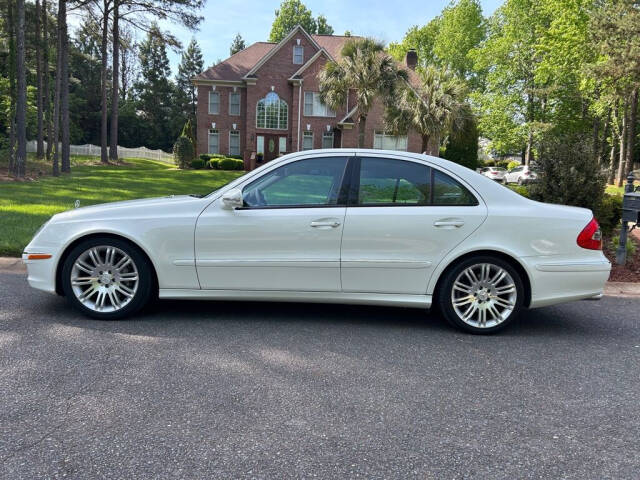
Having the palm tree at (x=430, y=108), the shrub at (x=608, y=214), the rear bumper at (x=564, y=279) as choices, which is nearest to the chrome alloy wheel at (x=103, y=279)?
the rear bumper at (x=564, y=279)

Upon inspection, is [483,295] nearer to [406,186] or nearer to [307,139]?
[406,186]

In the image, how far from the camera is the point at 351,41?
26359 mm

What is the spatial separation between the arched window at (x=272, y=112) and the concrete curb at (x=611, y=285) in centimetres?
3258

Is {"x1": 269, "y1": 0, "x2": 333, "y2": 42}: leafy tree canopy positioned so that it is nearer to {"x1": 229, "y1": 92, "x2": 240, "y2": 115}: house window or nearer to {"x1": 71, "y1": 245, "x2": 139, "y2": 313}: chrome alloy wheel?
{"x1": 229, "y1": 92, "x2": 240, "y2": 115}: house window

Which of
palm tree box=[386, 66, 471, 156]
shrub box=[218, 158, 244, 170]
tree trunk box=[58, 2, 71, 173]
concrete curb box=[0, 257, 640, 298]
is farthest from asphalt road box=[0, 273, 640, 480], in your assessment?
shrub box=[218, 158, 244, 170]

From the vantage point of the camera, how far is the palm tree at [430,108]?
2727cm

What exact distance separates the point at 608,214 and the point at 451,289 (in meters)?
5.87

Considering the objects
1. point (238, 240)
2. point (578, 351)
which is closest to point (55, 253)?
point (238, 240)

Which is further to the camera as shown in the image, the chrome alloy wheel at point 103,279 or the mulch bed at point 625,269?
the mulch bed at point 625,269

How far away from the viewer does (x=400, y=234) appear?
4695mm

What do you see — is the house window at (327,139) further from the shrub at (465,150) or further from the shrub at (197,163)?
the shrub at (197,163)

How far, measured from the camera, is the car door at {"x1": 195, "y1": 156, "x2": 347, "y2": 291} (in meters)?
4.71

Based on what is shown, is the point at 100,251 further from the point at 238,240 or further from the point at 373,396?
the point at 373,396

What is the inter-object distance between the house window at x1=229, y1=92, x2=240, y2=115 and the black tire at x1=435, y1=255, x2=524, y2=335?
36.7 metres
